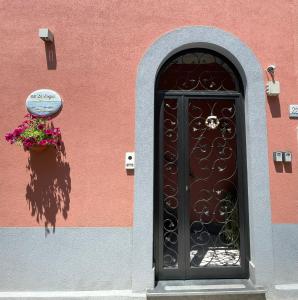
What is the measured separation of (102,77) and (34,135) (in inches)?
46.6

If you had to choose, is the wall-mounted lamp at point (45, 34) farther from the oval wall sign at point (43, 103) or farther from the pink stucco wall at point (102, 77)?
the oval wall sign at point (43, 103)

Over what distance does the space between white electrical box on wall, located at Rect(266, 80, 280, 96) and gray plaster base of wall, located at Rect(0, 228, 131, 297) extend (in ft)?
8.87

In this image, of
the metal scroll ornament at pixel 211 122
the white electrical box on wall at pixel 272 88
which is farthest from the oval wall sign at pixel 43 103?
the white electrical box on wall at pixel 272 88

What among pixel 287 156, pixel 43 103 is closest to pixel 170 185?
pixel 287 156

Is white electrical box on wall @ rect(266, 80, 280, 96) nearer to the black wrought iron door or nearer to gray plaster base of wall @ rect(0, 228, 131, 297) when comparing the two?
the black wrought iron door

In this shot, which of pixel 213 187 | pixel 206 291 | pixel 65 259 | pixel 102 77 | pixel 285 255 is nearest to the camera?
pixel 206 291

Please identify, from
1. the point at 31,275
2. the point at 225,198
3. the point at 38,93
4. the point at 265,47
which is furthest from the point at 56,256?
the point at 265,47

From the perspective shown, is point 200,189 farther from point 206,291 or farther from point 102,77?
point 102,77

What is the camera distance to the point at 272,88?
12.6ft

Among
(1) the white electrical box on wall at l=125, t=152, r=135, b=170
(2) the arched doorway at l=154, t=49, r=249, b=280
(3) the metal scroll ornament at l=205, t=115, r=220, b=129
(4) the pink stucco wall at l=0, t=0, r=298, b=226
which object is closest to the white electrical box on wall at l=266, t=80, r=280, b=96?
(4) the pink stucco wall at l=0, t=0, r=298, b=226

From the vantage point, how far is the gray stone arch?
11.8 feet

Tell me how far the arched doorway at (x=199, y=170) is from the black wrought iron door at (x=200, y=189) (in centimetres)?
1

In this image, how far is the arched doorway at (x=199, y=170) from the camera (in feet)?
12.5

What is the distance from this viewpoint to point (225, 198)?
3990 millimetres
